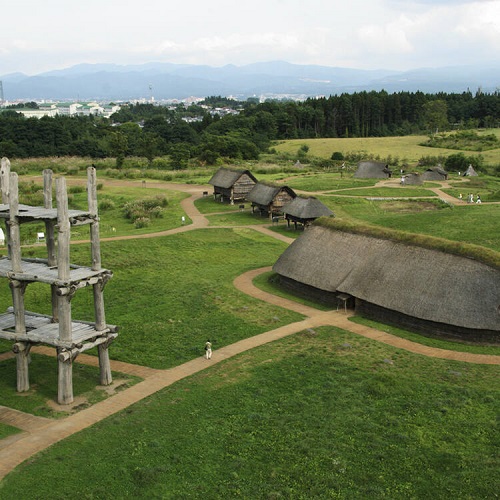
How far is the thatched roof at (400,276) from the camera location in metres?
27.8

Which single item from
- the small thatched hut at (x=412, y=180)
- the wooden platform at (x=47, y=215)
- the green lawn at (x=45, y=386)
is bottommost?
the green lawn at (x=45, y=386)

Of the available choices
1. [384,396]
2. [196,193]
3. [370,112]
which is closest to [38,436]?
[384,396]

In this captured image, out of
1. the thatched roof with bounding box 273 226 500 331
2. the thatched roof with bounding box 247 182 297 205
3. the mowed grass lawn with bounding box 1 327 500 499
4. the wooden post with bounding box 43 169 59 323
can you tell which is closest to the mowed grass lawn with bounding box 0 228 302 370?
the thatched roof with bounding box 273 226 500 331

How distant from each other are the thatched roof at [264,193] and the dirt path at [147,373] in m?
21.0

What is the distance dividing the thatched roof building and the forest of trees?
2849 inches

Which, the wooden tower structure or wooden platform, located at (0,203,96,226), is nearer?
the wooden tower structure

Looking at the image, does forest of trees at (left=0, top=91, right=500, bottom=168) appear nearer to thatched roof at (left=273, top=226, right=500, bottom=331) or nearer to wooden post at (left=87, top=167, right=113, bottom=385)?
thatched roof at (left=273, top=226, right=500, bottom=331)

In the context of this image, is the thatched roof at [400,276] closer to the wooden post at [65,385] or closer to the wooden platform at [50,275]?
the wooden platform at [50,275]

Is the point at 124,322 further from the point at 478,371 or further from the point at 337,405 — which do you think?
the point at 478,371

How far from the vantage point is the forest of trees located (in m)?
116

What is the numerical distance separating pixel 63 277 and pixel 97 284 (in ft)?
6.75

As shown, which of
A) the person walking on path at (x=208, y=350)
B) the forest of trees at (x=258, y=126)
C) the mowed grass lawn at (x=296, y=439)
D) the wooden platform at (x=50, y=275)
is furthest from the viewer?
the forest of trees at (x=258, y=126)

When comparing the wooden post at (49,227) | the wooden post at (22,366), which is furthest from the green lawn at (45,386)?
the wooden post at (49,227)

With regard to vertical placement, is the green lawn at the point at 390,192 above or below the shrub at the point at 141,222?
above
